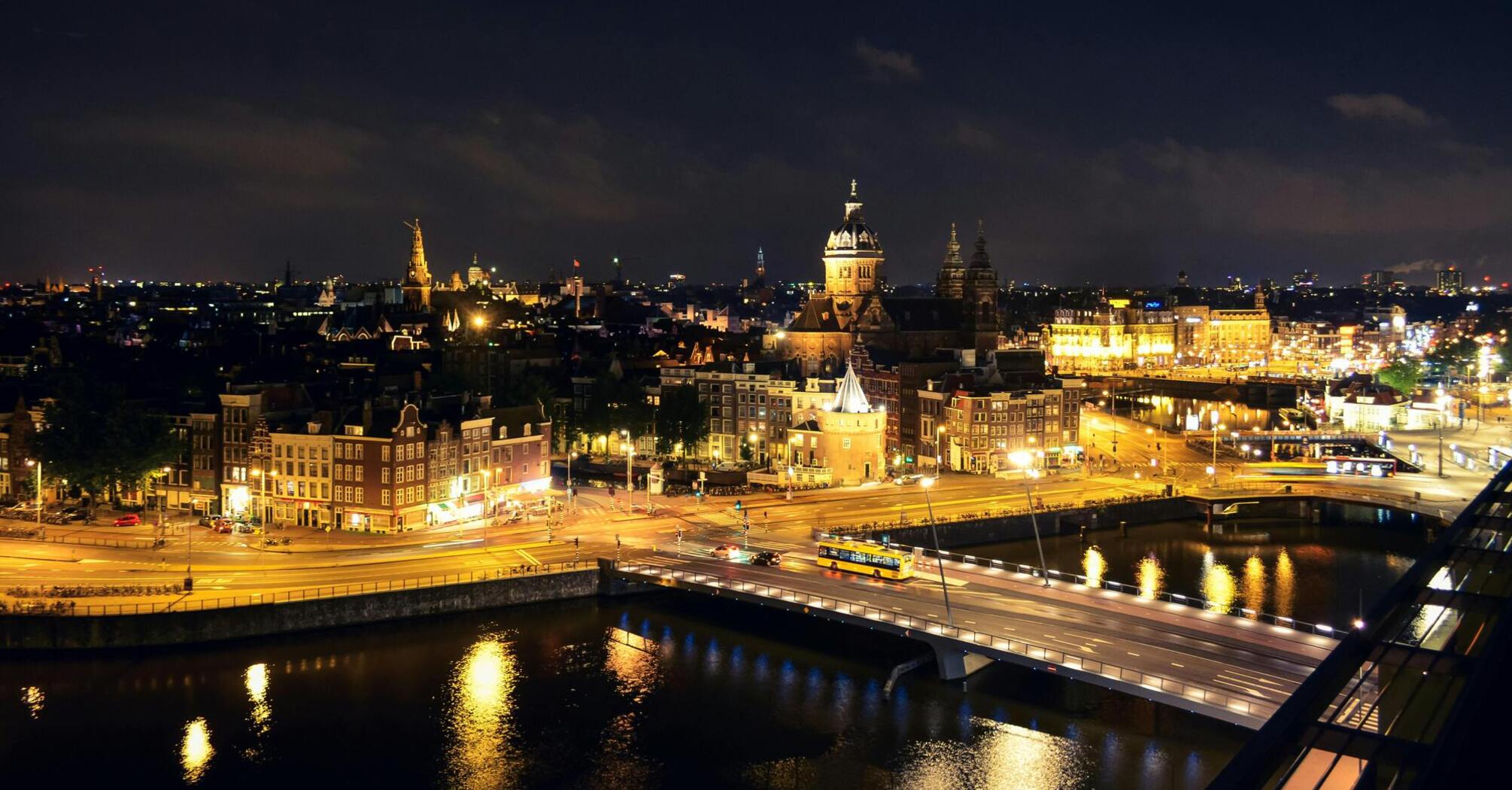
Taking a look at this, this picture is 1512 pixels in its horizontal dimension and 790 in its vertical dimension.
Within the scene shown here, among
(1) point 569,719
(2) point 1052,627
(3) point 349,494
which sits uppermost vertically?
(3) point 349,494

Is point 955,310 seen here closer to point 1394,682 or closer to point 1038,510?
point 1038,510

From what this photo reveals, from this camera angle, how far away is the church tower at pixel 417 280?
495 ft

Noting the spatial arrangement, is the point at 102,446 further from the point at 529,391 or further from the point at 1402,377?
the point at 1402,377

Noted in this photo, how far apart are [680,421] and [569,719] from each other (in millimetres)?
42158

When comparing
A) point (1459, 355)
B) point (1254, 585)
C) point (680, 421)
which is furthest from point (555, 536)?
point (1459, 355)

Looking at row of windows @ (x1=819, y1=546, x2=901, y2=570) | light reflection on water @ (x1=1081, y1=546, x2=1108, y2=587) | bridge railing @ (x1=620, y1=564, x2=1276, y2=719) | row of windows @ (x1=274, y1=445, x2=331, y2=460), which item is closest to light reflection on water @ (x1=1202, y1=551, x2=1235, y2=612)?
light reflection on water @ (x1=1081, y1=546, x2=1108, y2=587)

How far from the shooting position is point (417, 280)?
499 feet

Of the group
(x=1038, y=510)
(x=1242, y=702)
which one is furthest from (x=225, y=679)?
(x=1038, y=510)

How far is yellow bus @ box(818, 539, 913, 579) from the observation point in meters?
48.5

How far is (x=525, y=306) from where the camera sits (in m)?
182

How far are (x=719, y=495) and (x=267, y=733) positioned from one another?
3529 cm

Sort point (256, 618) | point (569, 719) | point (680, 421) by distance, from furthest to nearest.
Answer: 1. point (680, 421)
2. point (256, 618)
3. point (569, 719)

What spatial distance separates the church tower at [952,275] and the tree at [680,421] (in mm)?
46167

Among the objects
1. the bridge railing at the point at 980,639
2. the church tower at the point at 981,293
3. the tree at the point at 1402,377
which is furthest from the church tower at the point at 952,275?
the bridge railing at the point at 980,639
